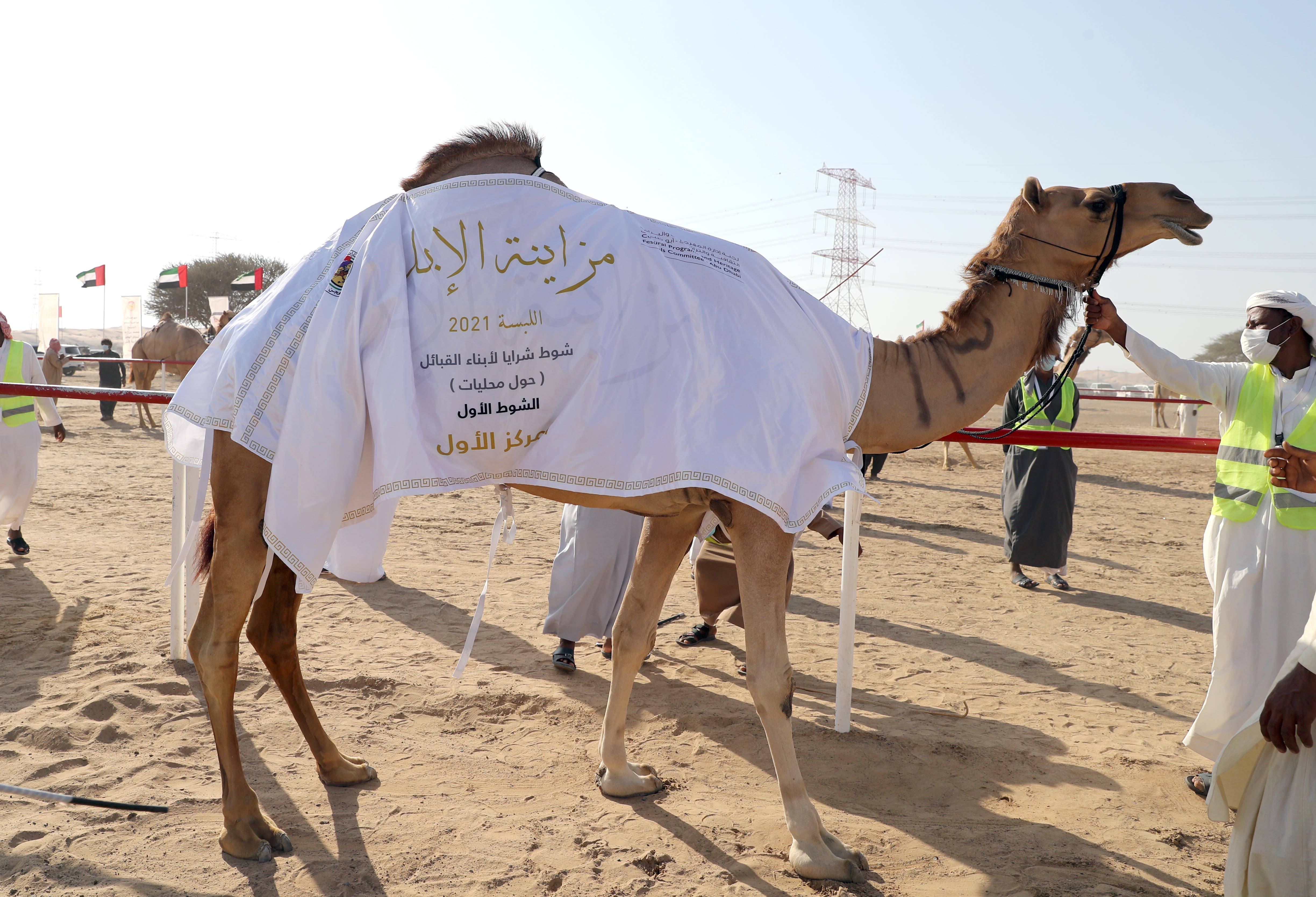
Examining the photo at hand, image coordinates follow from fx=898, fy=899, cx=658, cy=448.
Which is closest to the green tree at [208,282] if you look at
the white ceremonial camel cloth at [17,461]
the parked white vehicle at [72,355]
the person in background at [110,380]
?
the parked white vehicle at [72,355]

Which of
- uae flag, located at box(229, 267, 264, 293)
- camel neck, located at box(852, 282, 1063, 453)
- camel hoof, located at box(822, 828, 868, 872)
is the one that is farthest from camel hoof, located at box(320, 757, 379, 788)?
uae flag, located at box(229, 267, 264, 293)

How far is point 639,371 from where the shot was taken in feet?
9.71

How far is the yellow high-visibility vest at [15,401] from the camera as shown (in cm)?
739

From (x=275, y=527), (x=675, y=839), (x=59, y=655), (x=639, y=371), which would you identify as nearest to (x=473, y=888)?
(x=675, y=839)

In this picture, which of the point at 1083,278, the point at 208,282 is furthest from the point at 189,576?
the point at 208,282

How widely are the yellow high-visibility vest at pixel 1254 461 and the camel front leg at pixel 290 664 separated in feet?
11.7

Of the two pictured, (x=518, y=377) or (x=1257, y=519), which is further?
(x=1257, y=519)

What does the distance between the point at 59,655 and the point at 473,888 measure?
3.35 m

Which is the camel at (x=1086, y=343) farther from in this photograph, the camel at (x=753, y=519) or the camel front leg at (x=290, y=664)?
the camel front leg at (x=290, y=664)

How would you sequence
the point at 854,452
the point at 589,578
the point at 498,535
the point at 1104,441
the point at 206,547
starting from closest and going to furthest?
the point at 854,452 < the point at 498,535 < the point at 206,547 < the point at 1104,441 < the point at 589,578

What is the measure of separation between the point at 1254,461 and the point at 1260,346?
462 millimetres

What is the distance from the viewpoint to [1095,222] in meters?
3.38

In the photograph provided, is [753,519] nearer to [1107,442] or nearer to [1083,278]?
[1083,278]

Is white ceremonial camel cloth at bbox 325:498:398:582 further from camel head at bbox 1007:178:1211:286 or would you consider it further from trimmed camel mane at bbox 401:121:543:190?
camel head at bbox 1007:178:1211:286
